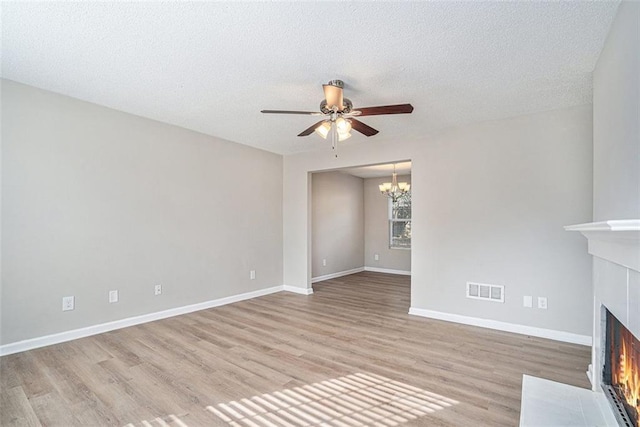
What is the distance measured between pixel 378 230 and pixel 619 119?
240 inches

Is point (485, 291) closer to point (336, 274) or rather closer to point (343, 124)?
point (343, 124)

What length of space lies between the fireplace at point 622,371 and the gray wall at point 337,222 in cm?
493

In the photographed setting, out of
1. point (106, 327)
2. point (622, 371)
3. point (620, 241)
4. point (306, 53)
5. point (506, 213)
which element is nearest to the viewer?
point (620, 241)

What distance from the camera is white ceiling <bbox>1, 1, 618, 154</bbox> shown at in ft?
6.22

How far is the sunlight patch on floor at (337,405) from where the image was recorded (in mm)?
1979

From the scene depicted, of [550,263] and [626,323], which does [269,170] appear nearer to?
[550,263]

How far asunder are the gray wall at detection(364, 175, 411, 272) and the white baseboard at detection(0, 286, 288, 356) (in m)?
3.80

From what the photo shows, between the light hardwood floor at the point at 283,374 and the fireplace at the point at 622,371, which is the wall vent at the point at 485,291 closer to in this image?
the light hardwood floor at the point at 283,374

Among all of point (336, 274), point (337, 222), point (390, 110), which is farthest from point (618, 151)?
point (336, 274)

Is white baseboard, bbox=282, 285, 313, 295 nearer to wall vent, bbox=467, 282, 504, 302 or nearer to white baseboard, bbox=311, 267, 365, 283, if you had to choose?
white baseboard, bbox=311, 267, 365, 283

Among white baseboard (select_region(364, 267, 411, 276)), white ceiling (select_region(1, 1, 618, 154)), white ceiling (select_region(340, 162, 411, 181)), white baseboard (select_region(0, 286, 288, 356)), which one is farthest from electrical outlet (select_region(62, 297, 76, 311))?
white baseboard (select_region(364, 267, 411, 276))

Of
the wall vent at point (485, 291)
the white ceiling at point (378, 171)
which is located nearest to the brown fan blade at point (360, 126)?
the wall vent at point (485, 291)

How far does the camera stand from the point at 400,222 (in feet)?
25.3

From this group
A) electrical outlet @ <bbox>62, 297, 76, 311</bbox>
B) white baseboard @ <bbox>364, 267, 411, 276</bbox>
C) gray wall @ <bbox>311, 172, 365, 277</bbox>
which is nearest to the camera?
electrical outlet @ <bbox>62, 297, 76, 311</bbox>
